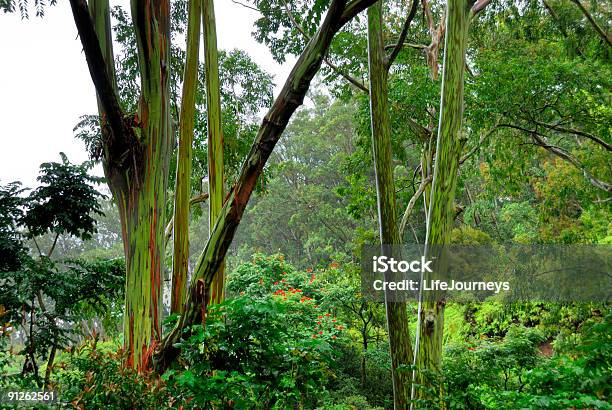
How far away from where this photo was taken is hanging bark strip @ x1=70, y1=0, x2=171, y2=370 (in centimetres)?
297

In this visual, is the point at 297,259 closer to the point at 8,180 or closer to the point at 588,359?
the point at 8,180

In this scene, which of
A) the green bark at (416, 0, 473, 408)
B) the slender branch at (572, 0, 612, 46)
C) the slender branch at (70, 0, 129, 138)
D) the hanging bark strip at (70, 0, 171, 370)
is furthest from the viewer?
the slender branch at (572, 0, 612, 46)

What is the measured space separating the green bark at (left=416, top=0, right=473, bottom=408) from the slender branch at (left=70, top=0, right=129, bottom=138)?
200 cm

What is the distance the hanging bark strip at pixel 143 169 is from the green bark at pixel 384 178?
1718mm

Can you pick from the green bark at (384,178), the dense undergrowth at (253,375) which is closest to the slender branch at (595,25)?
the green bark at (384,178)

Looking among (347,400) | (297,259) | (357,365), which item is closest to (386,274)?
(347,400)

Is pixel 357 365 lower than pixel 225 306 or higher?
lower

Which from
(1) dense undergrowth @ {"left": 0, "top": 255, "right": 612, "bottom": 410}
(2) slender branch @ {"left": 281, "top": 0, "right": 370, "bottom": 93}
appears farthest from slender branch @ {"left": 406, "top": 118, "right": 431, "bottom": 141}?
(1) dense undergrowth @ {"left": 0, "top": 255, "right": 612, "bottom": 410}

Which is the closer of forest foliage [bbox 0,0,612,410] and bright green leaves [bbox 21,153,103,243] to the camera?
forest foliage [bbox 0,0,612,410]

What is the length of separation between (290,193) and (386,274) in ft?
44.5

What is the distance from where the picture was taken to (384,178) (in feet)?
13.1

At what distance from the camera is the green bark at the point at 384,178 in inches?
149

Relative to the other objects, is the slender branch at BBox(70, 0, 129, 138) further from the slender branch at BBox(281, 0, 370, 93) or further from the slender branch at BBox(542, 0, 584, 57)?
the slender branch at BBox(542, 0, 584, 57)

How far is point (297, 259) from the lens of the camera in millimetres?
19781
